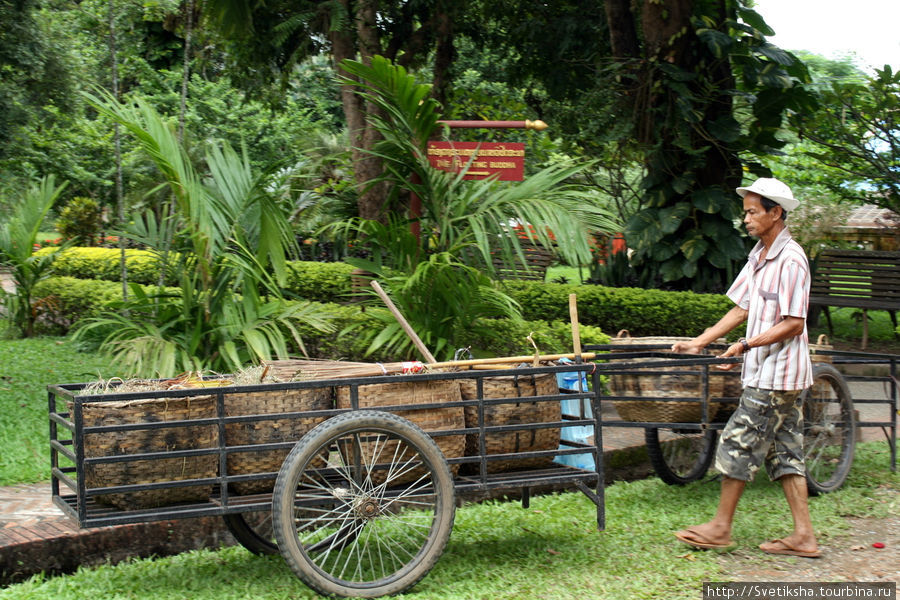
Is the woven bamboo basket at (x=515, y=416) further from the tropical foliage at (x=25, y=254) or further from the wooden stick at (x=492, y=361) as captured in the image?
the tropical foliage at (x=25, y=254)

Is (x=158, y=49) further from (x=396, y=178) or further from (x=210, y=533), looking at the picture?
(x=210, y=533)

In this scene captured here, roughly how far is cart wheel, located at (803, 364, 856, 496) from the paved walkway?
3.39 meters

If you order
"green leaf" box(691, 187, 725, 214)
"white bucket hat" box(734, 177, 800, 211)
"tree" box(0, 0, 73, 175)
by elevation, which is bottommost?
"white bucket hat" box(734, 177, 800, 211)

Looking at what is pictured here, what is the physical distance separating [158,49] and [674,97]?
16.8 meters

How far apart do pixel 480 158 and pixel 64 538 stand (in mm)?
3964

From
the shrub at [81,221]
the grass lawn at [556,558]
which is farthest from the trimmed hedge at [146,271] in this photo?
the grass lawn at [556,558]

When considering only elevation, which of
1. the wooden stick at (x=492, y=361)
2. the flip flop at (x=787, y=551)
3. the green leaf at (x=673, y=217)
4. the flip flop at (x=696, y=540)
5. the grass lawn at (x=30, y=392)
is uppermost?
the green leaf at (x=673, y=217)

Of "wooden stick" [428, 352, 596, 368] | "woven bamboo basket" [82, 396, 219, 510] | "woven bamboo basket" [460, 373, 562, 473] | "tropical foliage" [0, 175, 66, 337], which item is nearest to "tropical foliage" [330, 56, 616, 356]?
"wooden stick" [428, 352, 596, 368]

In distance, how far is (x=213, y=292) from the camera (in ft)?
19.5

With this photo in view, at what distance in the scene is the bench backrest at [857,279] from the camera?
445 inches

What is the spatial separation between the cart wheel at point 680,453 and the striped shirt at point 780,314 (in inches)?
37.5

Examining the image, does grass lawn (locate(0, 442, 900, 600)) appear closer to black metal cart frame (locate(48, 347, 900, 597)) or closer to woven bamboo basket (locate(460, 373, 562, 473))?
black metal cart frame (locate(48, 347, 900, 597))

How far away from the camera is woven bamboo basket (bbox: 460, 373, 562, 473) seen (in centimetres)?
409

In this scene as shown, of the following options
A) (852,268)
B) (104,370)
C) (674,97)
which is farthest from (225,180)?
(852,268)
